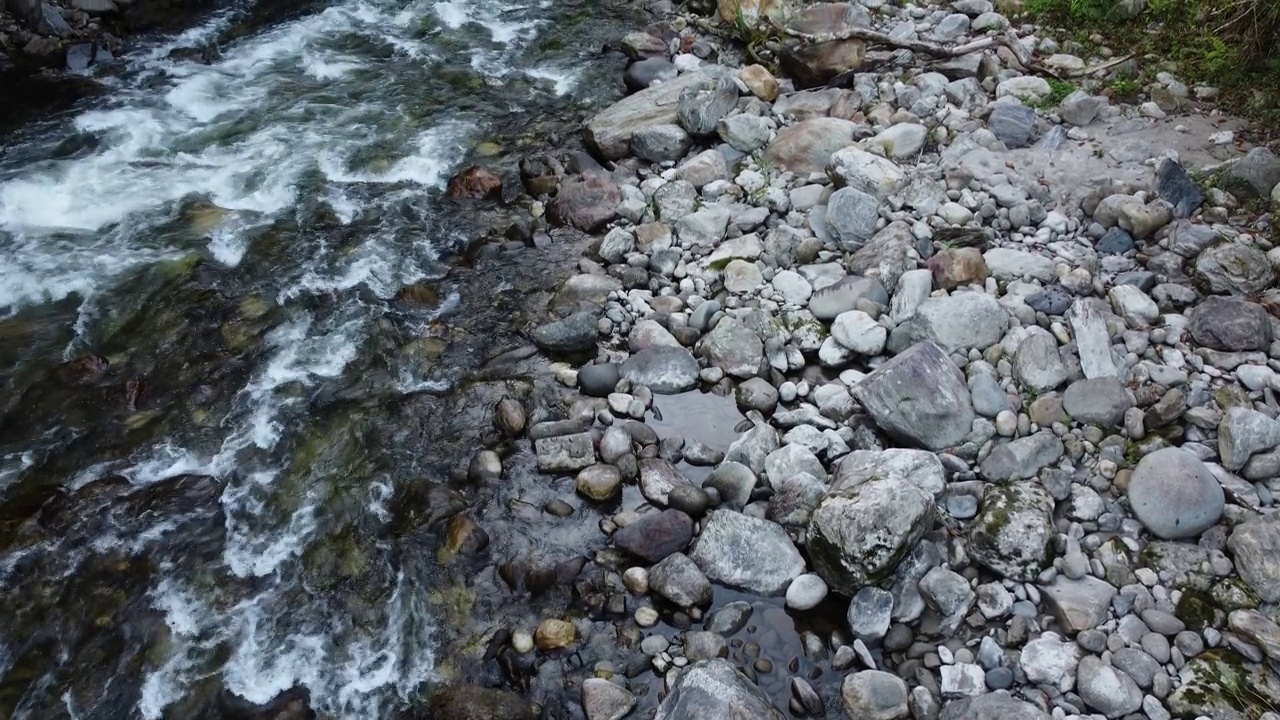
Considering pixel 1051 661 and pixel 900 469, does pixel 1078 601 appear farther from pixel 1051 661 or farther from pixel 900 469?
pixel 900 469

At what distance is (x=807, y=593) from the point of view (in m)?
5.12

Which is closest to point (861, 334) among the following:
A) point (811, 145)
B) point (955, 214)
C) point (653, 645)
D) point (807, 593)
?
point (955, 214)

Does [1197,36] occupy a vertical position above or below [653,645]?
above

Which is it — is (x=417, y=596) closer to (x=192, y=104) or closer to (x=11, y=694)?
(x=11, y=694)

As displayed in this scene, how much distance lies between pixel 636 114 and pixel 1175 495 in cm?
673

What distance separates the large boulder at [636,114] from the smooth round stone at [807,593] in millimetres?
5718

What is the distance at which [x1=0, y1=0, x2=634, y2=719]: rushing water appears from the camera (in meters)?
5.12

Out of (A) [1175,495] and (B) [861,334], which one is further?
(B) [861,334]

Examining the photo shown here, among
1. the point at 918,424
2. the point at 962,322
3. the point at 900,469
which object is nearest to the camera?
the point at 900,469

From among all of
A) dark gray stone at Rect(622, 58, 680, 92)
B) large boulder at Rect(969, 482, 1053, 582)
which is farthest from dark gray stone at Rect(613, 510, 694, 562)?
dark gray stone at Rect(622, 58, 680, 92)

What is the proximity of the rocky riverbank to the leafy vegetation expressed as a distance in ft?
1.01

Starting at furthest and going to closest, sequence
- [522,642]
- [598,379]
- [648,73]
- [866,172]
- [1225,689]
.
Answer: [648,73]
[866,172]
[598,379]
[522,642]
[1225,689]

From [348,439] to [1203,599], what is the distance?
562 cm

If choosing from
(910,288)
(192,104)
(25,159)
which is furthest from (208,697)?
(192,104)
